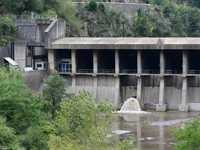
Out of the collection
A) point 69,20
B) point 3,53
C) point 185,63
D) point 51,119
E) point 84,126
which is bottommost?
point 51,119

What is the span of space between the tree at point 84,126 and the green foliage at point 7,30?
38414 mm

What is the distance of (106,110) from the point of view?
31.4 m

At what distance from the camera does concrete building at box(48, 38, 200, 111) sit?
6575 centimetres

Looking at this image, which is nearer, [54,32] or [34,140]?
[34,140]

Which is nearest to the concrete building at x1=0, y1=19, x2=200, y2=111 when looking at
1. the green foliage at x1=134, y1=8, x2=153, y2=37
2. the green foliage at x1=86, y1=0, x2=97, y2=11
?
the green foliage at x1=86, y1=0, x2=97, y2=11

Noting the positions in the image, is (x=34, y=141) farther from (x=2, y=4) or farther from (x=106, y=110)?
(x=2, y=4)

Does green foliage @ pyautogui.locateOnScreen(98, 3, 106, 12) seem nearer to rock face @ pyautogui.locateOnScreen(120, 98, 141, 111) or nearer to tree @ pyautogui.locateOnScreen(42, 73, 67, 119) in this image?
rock face @ pyautogui.locateOnScreen(120, 98, 141, 111)

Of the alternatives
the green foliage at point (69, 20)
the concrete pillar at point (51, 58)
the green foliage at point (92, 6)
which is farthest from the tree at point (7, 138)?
the green foliage at point (92, 6)

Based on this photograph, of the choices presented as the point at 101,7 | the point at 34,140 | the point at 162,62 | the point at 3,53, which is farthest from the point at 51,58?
the point at 34,140

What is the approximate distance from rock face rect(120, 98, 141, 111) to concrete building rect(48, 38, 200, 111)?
2.07 m

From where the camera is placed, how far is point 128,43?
66562 mm

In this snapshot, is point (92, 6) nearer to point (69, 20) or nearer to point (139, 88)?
point (69, 20)

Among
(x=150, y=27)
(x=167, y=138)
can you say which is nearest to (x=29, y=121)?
(x=167, y=138)

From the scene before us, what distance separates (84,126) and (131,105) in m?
33.8
